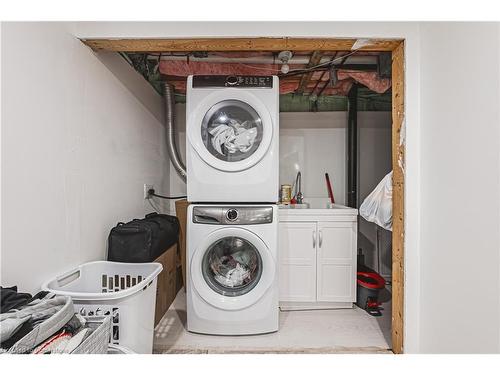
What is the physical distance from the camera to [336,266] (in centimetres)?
270

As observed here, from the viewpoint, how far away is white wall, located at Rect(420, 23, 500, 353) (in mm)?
1163

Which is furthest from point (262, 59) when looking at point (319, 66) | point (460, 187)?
point (460, 187)

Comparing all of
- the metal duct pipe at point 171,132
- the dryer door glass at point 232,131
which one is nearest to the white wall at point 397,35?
the dryer door glass at point 232,131

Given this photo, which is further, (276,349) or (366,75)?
(366,75)

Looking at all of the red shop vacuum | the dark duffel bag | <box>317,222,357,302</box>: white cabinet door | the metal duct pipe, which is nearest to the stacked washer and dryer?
the dark duffel bag

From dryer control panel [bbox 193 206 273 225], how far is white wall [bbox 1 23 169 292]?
2.14ft

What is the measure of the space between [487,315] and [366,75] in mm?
2141

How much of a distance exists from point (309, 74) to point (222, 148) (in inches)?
48.8

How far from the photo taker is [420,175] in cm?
181

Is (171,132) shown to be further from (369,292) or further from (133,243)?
(369,292)

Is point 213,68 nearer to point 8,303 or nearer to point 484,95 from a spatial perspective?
point 484,95

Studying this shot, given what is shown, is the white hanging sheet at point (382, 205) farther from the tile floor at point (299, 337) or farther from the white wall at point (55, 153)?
the white wall at point (55, 153)
